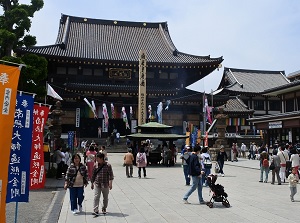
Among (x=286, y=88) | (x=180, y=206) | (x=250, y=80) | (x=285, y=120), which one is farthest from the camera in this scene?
(x=250, y=80)

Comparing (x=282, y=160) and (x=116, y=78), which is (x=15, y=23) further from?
(x=116, y=78)

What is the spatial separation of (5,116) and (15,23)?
15.4 metres

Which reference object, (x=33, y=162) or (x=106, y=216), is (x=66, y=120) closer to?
(x=33, y=162)

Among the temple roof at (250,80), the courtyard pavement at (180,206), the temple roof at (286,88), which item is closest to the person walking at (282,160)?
the courtyard pavement at (180,206)

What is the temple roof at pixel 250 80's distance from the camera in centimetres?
5707

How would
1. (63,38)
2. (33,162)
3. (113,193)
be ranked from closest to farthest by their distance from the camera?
1. (33,162)
2. (113,193)
3. (63,38)

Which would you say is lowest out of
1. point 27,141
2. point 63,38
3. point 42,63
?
point 27,141

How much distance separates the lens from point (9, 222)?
833 centimetres

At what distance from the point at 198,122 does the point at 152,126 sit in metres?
16.7

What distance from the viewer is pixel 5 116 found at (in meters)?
5.61

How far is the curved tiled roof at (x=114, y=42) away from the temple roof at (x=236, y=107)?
10.6 meters

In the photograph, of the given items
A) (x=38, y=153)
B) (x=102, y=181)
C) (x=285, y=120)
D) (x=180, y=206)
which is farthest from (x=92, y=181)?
(x=285, y=120)

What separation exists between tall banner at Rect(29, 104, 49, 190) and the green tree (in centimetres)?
803

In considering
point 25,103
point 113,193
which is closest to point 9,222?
point 25,103
